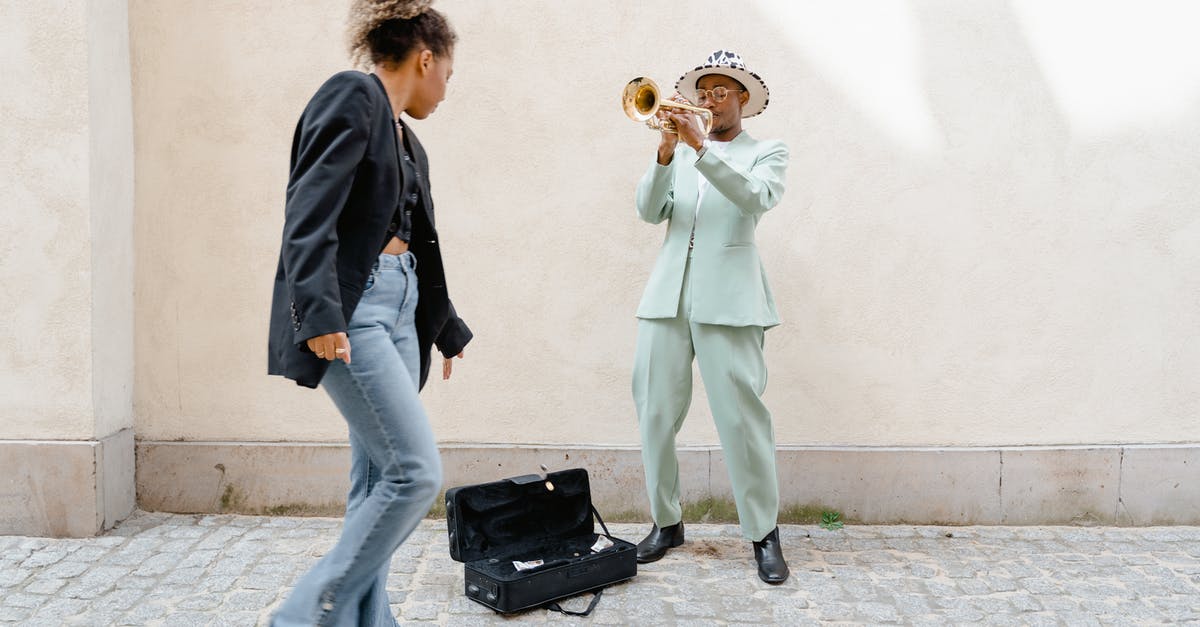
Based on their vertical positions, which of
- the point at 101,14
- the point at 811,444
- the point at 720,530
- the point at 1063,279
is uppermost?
the point at 101,14

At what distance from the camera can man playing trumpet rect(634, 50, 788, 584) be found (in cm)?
383

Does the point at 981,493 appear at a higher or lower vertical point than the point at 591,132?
lower

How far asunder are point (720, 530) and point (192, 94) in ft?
10.7

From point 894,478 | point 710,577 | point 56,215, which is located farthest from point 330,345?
point 894,478

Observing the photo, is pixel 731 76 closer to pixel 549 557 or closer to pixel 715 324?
pixel 715 324

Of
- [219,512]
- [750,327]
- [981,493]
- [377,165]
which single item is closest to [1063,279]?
[981,493]

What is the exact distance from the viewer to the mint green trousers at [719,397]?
3.86m

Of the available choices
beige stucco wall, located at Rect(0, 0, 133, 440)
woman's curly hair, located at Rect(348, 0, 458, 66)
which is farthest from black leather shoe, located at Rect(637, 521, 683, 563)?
beige stucco wall, located at Rect(0, 0, 133, 440)

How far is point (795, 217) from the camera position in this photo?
180 inches

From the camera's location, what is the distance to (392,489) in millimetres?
2441

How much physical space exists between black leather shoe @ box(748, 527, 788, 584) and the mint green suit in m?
0.04

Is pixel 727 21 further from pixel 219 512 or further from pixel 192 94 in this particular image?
pixel 219 512

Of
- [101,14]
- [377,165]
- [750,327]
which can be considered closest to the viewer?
[377,165]

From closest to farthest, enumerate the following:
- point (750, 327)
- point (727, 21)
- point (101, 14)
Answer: point (750, 327) < point (101, 14) < point (727, 21)
